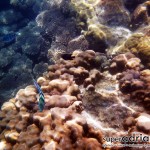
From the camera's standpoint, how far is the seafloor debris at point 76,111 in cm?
321

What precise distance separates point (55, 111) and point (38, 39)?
235 inches

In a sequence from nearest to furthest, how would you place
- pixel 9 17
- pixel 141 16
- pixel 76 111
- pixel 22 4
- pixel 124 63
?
1. pixel 76 111
2. pixel 124 63
3. pixel 141 16
4. pixel 9 17
5. pixel 22 4

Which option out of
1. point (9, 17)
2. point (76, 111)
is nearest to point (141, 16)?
point (76, 111)

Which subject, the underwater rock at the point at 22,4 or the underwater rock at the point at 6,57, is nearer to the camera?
the underwater rock at the point at 6,57

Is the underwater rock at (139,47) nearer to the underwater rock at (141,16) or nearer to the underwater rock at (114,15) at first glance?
the underwater rock at (141,16)

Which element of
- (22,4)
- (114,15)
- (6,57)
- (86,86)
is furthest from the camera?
(22,4)

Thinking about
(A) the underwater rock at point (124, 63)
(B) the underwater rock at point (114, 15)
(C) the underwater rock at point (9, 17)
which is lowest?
(A) the underwater rock at point (124, 63)

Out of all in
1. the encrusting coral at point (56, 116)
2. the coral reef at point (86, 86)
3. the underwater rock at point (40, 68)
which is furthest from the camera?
the underwater rock at point (40, 68)

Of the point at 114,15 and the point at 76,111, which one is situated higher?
the point at 114,15

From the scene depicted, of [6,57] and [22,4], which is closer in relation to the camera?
[6,57]

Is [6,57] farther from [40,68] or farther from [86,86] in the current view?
[86,86]

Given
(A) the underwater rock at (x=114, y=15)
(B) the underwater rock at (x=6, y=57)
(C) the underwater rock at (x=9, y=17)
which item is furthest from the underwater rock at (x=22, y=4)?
(A) the underwater rock at (x=114, y=15)

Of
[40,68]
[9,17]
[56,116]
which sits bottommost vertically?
[56,116]

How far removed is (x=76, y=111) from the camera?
12.2 ft
